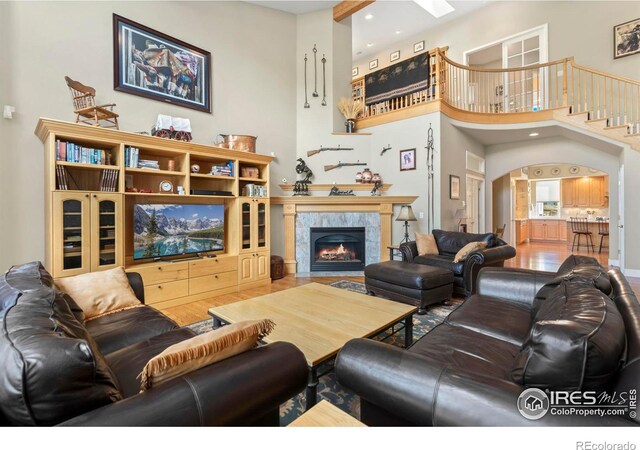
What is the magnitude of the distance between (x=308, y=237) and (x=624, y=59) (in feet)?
22.5

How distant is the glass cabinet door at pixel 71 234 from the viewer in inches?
113

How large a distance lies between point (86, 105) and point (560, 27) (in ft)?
28.4

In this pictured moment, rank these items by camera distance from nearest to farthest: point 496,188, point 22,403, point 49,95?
point 22,403, point 49,95, point 496,188

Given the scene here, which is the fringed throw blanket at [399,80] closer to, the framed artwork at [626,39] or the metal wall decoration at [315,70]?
the metal wall decoration at [315,70]

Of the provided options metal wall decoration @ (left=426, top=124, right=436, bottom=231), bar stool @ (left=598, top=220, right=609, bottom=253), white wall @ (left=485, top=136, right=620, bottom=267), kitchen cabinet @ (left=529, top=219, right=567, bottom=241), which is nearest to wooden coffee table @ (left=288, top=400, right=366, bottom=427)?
metal wall decoration @ (left=426, top=124, right=436, bottom=231)

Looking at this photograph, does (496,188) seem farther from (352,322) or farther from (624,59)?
(352,322)

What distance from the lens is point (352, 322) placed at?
2.03 meters

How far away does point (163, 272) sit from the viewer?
140 inches

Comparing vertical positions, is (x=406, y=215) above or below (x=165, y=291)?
above

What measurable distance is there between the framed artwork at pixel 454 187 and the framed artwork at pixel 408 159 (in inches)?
31.4

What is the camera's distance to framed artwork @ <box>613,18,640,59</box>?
17.5ft

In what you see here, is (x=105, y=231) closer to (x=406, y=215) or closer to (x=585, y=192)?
(x=406, y=215)

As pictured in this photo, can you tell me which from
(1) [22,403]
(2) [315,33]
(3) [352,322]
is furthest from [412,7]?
(1) [22,403]

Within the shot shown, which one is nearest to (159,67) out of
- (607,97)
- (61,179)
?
(61,179)
